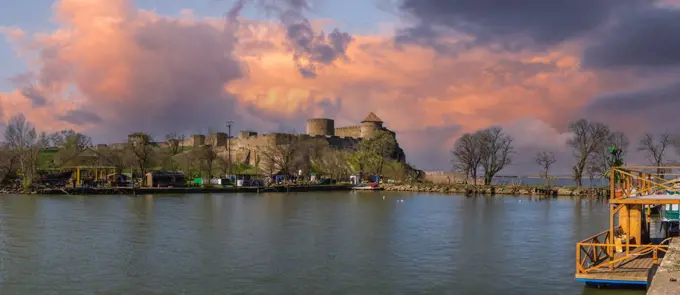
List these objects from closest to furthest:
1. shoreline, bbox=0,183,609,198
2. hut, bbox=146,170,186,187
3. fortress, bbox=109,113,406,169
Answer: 1. shoreline, bbox=0,183,609,198
2. hut, bbox=146,170,186,187
3. fortress, bbox=109,113,406,169

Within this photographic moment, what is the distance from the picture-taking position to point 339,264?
26.2 m

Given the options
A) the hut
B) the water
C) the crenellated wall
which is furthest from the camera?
the crenellated wall

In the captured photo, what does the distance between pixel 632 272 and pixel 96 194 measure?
73305 millimetres

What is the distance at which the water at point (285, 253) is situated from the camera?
21984mm

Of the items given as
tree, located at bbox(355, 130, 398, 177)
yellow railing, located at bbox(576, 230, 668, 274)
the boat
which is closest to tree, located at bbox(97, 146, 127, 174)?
the boat

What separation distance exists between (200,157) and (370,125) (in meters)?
50.8

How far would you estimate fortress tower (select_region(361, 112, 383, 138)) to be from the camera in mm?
148500

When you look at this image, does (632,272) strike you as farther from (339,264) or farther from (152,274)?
Answer: (152,274)

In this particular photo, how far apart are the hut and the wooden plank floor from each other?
7823cm

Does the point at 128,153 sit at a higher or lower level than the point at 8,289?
higher

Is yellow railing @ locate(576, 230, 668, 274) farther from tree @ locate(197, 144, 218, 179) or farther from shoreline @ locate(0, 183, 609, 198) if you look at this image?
tree @ locate(197, 144, 218, 179)

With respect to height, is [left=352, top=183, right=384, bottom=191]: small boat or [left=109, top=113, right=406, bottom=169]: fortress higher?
[left=109, top=113, right=406, bottom=169]: fortress

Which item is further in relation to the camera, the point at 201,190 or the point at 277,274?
the point at 201,190

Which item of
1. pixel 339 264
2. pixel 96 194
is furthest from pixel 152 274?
pixel 96 194
